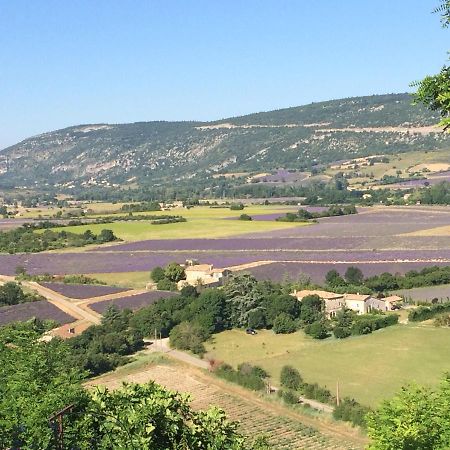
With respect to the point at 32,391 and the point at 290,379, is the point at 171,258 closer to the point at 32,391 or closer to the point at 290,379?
the point at 290,379

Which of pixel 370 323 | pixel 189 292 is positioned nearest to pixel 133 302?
pixel 189 292

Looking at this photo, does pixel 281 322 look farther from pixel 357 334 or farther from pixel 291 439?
pixel 291 439

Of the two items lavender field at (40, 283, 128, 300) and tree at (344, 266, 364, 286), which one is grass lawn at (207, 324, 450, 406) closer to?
tree at (344, 266, 364, 286)

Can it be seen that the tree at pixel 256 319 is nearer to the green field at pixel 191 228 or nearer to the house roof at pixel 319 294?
the house roof at pixel 319 294

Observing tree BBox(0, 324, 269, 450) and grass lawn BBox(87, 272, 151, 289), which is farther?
grass lawn BBox(87, 272, 151, 289)

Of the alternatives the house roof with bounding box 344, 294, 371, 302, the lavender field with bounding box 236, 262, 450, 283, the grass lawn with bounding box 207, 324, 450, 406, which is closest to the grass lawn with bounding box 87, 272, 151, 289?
the lavender field with bounding box 236, 262, 450, 283
